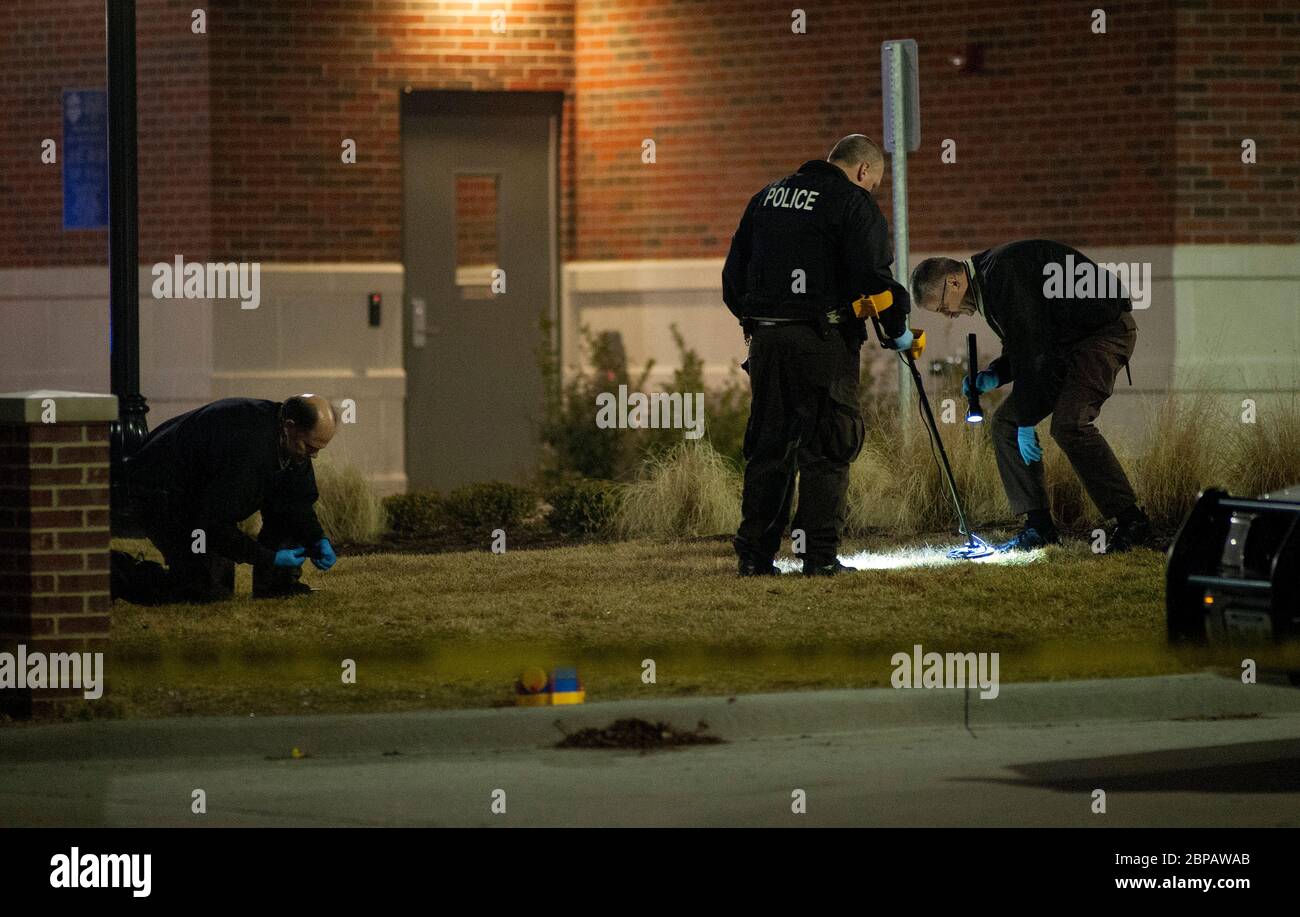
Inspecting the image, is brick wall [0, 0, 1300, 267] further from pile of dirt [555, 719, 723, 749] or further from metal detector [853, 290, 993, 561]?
pile of dirt [555, 719, 723, 749]

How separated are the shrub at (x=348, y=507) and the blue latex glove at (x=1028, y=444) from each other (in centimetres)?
413

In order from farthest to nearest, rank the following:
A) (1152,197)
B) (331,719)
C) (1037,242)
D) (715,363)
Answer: (715,363) → (1152,197) → (1037,242) → (331,719)

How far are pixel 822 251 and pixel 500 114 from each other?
21.8ft

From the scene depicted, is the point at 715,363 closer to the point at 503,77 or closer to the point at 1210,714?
the point at 503,77

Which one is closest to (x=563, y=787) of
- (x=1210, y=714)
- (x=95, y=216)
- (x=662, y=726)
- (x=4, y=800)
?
(x=662, y=726)

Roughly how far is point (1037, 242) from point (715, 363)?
5451mm

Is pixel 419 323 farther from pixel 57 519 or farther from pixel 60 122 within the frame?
pixel 57 519

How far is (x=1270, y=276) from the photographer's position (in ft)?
49.3

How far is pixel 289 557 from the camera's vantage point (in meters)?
10.0

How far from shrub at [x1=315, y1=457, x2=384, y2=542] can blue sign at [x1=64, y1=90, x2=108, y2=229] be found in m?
4.12

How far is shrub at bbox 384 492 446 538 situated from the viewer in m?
13.2

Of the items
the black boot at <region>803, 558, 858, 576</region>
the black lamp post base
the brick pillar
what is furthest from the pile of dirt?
the black lamp post base

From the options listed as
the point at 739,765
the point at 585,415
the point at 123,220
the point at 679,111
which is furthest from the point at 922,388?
the point at 679,111

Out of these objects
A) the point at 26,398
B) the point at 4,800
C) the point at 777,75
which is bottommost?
the point at 4,800
